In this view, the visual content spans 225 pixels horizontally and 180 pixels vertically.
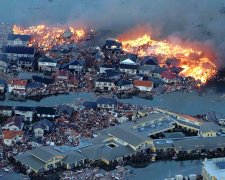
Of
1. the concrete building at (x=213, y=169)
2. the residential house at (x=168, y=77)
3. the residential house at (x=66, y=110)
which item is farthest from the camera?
the residential house at (x=168, y=77)

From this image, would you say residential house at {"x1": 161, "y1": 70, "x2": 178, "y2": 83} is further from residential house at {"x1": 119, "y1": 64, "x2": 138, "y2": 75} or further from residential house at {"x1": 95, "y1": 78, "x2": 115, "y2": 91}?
residential house at {"x1": 95, "y1": 78, "x2": 115, "y2": 91}

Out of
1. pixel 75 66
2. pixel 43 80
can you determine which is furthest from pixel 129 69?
pixel 43 80

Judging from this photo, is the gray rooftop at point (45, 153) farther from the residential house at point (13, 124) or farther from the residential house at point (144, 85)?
the residential house at point (144, 85)

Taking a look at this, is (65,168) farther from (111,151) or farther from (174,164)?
(174,164)

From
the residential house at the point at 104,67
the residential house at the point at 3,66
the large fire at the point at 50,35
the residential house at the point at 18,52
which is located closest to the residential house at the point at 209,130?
the residential house at the point at 104,67

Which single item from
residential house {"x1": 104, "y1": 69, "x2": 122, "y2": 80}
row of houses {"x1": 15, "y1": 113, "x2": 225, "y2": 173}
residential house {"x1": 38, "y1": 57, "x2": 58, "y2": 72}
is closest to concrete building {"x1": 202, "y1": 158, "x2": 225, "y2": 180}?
row of houses {"x1": 15, "y1": 113, "x2": 225, "y2": 173}

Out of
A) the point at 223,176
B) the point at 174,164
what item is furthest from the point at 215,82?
the point at 223,176

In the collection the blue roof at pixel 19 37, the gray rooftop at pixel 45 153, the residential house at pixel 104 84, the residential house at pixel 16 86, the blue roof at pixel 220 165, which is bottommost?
the gray rooftop at pixel 45 153
